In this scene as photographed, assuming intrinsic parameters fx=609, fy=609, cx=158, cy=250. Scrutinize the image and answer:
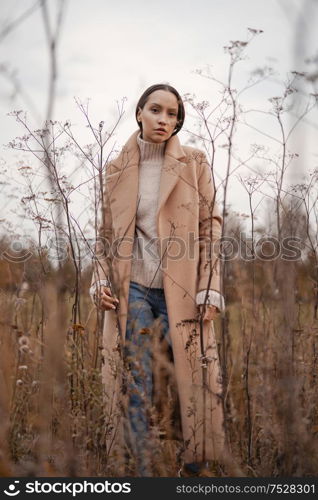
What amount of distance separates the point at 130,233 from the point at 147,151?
525 millimetres

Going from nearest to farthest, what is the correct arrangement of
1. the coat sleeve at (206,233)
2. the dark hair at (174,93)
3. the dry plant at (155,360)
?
the dry plant at (155,360) → the coat sleeve at (206,233) → the dark hair at (174,93)

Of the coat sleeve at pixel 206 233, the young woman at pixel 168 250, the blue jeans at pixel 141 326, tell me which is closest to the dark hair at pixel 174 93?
the young woman at pixel 168 250

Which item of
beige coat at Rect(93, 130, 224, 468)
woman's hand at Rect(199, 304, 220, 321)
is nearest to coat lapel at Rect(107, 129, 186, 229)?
beige coat at Rect(93, 130, 224, 468)

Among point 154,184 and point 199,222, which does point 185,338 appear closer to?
point 199,222

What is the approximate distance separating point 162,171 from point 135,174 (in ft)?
0.51

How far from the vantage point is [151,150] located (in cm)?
351

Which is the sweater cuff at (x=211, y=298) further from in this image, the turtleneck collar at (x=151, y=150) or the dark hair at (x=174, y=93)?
the dark hair at (x=174, y=93)

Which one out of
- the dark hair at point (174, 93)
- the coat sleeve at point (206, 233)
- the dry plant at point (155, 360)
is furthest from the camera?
the dark hair at point (174, 93)

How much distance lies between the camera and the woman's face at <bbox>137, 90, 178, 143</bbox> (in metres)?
3.32

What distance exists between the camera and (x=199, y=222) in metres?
3.48

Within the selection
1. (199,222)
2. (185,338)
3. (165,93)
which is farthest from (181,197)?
(185,338)

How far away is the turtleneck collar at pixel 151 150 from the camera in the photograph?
349 centimetres

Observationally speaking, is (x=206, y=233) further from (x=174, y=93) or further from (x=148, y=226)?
(x=174, y=93)

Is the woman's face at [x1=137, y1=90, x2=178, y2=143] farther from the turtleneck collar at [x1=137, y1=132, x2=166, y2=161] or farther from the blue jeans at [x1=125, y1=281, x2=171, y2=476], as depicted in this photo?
the blue jeans at [x1=125, y1=281, x2=171, y2=476]
